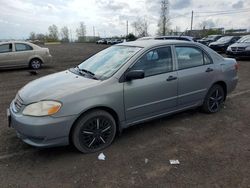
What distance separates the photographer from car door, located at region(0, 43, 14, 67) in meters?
11.2

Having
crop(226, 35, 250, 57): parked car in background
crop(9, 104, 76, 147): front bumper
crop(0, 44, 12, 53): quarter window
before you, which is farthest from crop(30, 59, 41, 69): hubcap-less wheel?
crop(226, 35, 250, 57): parked car in background

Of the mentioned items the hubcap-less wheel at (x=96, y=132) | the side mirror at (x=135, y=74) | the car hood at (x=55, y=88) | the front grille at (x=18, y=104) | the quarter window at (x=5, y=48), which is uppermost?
the quarter window at (x=5, y=48)

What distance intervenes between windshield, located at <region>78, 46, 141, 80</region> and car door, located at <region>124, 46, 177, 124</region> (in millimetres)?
255

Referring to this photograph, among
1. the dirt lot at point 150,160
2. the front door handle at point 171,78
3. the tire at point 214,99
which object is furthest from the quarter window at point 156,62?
the tire at point 214,99

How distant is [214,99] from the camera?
16.9ft

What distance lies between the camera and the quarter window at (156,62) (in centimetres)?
402

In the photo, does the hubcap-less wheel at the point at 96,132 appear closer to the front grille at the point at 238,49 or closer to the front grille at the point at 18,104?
the front grille at the point at 18,104

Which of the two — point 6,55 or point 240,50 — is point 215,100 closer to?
point 6,55

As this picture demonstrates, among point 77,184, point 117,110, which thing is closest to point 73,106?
point 117,110

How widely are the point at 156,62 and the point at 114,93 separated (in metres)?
1.06

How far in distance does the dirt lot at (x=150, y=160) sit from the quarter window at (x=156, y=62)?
111 centimetres

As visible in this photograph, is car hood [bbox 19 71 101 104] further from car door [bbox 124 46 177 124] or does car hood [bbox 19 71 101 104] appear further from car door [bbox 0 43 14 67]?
car door [bbox 0 43 14 67]

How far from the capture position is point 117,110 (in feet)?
12.3

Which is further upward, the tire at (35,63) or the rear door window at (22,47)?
the rear door window at (22,47)
